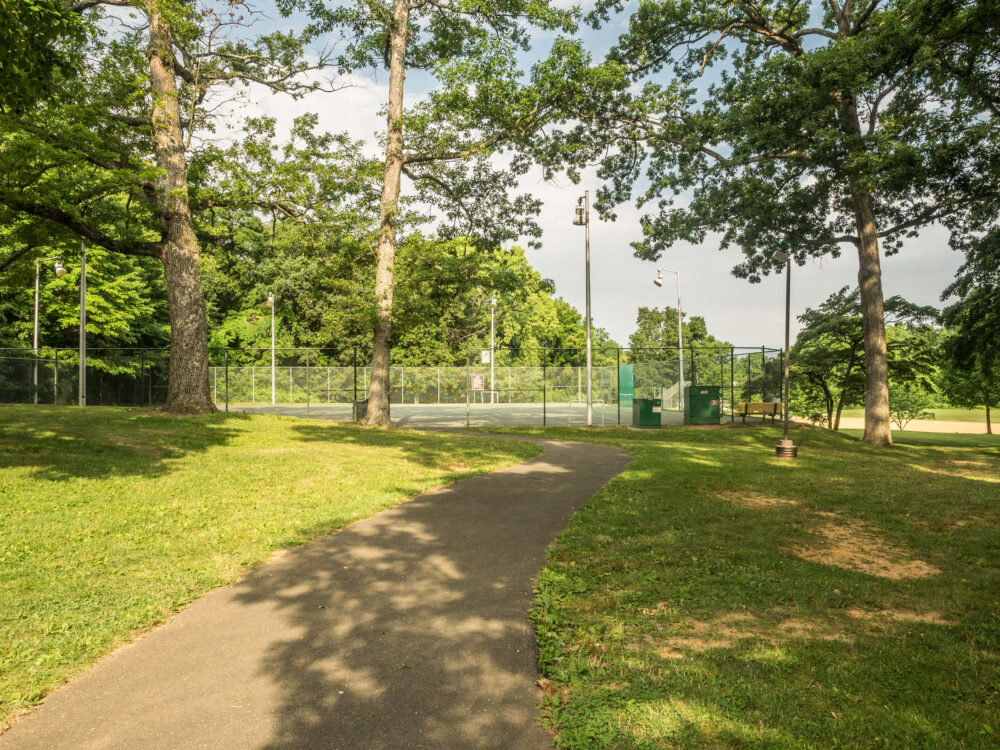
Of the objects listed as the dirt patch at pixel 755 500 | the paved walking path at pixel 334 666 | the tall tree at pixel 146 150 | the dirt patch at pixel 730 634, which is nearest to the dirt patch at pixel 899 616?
the dirt patch at pixel 730 634

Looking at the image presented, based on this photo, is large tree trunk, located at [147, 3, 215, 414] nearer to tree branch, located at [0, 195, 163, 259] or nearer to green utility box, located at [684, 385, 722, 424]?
tree branch, located at [0, 195, 163, 259]

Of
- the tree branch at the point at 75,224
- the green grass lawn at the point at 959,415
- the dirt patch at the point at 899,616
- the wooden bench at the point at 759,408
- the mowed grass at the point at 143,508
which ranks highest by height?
the tree branch at the point at 75,224

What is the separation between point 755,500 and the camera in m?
9.19

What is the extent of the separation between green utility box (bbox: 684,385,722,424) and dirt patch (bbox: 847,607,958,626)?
2142 cm

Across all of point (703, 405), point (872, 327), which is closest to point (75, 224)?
point (703, 405)

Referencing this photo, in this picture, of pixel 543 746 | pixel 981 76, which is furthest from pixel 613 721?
pixel 981 76

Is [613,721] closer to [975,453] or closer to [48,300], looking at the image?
[975,453]

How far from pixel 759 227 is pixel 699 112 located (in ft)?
17.2

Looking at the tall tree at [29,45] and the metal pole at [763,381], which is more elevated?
the tall tree at [29,45]

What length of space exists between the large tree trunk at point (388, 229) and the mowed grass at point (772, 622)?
11998mm

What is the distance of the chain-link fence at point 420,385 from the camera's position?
2820cm

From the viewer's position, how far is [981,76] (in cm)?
1483

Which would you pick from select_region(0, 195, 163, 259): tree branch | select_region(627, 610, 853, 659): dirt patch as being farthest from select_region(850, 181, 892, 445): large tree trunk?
select_region(0, 195, 163, 259): tree branch

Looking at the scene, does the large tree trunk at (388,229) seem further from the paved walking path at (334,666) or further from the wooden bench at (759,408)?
the wooden bench at (759,408)
